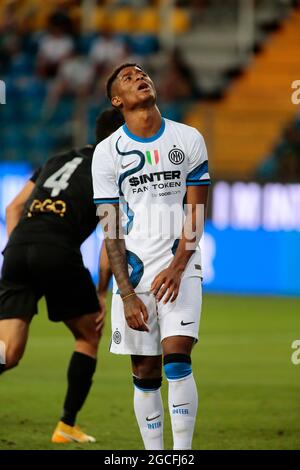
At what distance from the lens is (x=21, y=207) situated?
25.9 feet

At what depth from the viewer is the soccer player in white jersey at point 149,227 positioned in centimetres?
636

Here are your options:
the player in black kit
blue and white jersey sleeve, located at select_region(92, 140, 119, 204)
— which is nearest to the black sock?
the player in black kit

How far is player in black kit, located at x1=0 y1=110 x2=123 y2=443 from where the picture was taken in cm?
738

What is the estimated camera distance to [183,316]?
6312 mm

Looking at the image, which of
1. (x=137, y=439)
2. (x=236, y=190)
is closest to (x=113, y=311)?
(x=137, y=439)

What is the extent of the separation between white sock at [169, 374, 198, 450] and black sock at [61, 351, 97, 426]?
160 cm

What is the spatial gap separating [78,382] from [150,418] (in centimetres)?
141

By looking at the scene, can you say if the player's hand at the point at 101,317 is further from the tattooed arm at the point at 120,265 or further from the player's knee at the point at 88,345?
the tattooed arm at the point at 120,265

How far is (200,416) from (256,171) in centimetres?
1147

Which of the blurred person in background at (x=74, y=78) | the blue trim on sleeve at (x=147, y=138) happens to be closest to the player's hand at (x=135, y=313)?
the blue trim on sleeve at (x=147, y=138)

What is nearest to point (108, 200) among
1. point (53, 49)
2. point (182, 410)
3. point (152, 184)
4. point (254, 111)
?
point (152, 184)

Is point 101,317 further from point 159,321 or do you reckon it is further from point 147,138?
point 147,138

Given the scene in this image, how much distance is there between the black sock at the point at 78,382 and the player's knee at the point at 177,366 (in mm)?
1629

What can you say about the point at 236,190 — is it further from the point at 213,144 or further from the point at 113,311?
the point at 113,311
